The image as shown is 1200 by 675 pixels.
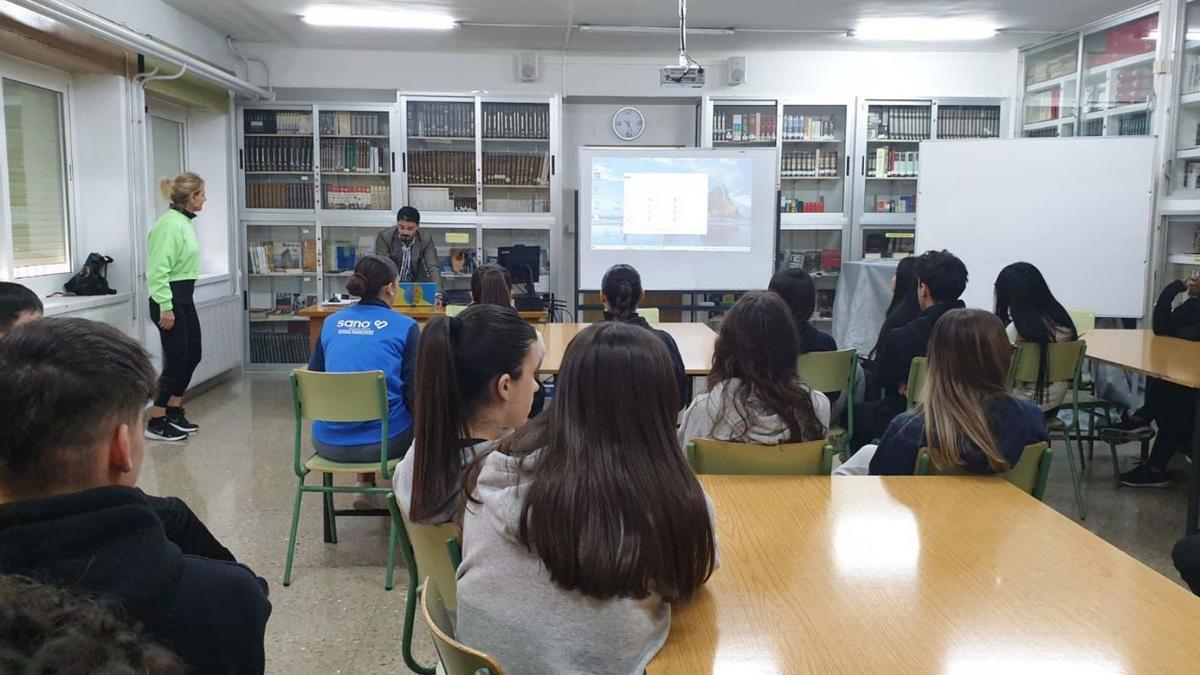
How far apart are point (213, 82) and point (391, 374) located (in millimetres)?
4493

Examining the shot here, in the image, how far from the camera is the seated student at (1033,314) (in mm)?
4059

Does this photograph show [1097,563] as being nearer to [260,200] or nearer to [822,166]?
[822,166]

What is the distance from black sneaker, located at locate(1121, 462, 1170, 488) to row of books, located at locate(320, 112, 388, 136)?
20.2ft

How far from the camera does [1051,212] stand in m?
6.61

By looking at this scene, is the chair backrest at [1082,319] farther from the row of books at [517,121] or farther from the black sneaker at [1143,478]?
the row of books at [517,121]

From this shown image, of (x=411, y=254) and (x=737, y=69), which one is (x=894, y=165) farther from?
(x=411, y=254)

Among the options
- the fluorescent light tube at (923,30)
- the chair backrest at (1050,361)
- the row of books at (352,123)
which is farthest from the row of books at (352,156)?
the chair backrest at (1050,361)

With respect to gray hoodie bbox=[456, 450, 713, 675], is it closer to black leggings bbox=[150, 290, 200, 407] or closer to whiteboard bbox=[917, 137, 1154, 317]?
black leggings bbox=[150, 290, 200, 407]

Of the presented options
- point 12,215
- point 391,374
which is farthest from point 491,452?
point 12,215

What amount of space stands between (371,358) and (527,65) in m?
5.02

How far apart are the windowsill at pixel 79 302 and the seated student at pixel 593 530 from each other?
443cm

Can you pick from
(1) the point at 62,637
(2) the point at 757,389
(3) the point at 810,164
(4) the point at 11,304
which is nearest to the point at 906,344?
(2) the point at 757,389

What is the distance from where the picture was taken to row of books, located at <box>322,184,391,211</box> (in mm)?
7836

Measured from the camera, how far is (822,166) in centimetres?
807
